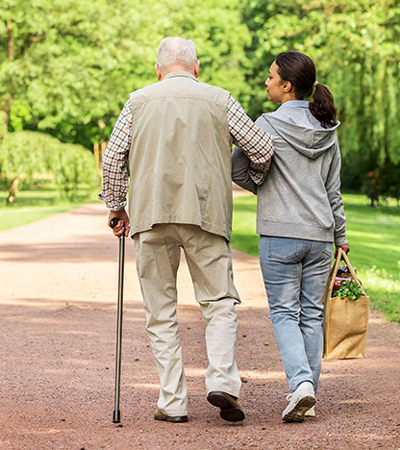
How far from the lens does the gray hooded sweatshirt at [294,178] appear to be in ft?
14.2

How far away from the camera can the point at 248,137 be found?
4.21 meters

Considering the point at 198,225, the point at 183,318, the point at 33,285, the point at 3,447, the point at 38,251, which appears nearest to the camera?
the point at 3,447

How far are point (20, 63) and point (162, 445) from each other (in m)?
28.3

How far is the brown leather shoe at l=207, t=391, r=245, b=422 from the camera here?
4.16 metres

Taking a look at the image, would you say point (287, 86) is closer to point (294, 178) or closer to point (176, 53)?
point (294, 178)

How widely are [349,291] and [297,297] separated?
317 mm

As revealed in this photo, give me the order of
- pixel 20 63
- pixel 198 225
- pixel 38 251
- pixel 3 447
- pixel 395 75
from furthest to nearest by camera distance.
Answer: pixel 20 63
pixel 395 75
pixel 38 251
pixel 198 225
pixel 3 447

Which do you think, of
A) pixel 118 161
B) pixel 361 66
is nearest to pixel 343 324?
pixel 118 161

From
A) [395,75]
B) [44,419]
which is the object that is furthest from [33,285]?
[395,75]

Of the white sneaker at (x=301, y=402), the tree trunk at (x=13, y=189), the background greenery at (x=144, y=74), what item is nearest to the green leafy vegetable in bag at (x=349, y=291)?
the white sneaker at (x=301, y=402)

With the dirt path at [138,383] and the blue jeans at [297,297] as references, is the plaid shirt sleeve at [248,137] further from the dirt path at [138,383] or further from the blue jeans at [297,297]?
the dirt path at [138,383]

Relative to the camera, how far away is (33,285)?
34.0ft

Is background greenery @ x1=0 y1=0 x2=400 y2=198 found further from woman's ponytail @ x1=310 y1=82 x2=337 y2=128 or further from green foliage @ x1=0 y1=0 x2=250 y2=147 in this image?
woman's ponytail @ x1=310 y1=82 x2=337 y2=128

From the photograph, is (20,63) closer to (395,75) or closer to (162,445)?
(395,75)
